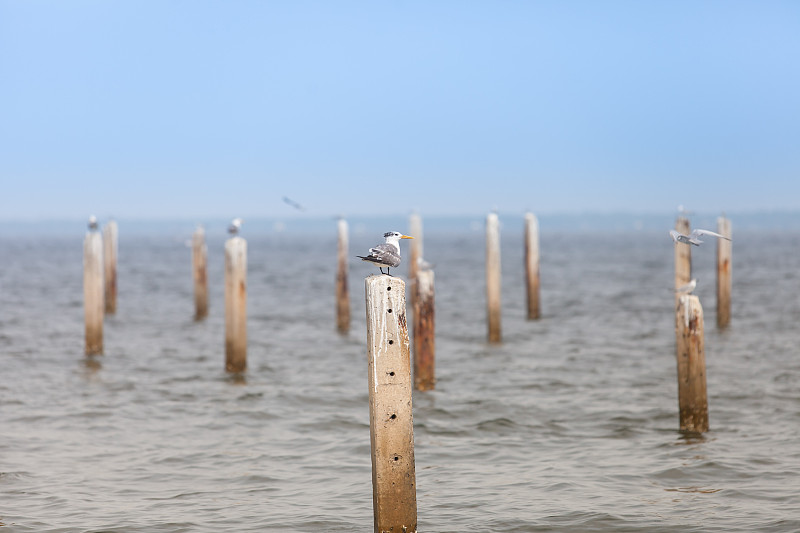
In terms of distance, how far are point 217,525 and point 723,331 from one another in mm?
14690

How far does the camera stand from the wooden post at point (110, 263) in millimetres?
23516

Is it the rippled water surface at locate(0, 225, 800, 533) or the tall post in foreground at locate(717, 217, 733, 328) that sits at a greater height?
the tall post in foreground at locate(717, 217, 733, 328)

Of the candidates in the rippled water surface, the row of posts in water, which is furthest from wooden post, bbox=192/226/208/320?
the row of posts in water

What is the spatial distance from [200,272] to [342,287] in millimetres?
4918

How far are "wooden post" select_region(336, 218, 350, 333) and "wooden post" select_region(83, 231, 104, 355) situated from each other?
5.61 m

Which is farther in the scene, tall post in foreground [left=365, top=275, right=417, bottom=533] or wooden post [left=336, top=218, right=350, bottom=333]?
wooden post [left=336, top=218, right=350, bottom=333]

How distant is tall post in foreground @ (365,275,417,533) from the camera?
6.17m

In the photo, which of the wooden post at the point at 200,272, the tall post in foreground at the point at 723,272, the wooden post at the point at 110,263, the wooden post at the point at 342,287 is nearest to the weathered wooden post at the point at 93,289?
the wooden post at the point at 342,287

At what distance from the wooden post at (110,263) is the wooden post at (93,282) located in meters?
8.00

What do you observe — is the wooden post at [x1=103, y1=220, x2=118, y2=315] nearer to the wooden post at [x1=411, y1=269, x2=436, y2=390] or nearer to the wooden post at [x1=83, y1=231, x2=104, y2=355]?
the wooden post at [x1=83, y1=231, x2=104, y2=355]

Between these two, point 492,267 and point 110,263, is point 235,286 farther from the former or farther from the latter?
point 110,263

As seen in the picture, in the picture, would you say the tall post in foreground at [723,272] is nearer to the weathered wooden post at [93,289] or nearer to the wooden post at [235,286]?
the wooden post at [235,286]

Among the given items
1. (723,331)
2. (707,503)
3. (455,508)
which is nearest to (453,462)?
(455,508)

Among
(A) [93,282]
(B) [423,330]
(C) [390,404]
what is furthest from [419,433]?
(A) [93,282]
